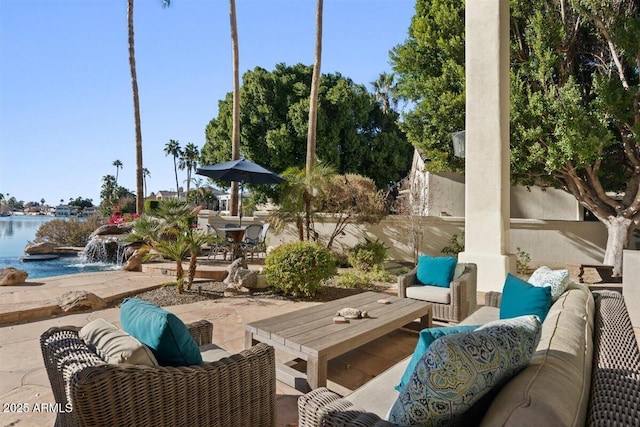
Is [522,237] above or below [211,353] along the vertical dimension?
above

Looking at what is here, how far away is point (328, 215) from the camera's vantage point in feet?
33.9

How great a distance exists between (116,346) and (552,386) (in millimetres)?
1877

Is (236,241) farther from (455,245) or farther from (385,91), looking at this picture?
(385,91)

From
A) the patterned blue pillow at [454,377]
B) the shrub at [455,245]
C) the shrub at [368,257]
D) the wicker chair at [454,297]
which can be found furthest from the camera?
the shrub at [455,245]

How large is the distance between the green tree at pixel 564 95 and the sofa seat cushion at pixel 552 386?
7.14 metres

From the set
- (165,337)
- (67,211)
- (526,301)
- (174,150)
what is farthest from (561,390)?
(174,150)

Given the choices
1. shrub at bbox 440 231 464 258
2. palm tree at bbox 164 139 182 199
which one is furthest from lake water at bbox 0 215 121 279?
palm tree at bbox 164 139 182 199

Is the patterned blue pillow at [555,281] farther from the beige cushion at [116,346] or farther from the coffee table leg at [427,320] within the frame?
the beige cushion at [116,346]

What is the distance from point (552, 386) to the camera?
3.98 ft

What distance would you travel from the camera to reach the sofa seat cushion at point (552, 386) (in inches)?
41.3

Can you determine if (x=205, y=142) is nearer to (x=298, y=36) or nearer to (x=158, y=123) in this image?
(x=158, y=123)

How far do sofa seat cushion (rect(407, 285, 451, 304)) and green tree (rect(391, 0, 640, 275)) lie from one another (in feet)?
16.3

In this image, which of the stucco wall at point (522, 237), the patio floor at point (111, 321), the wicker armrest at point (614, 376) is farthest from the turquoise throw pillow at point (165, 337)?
the stucco wall at point (522, 237)

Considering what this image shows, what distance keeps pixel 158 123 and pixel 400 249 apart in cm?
1189
